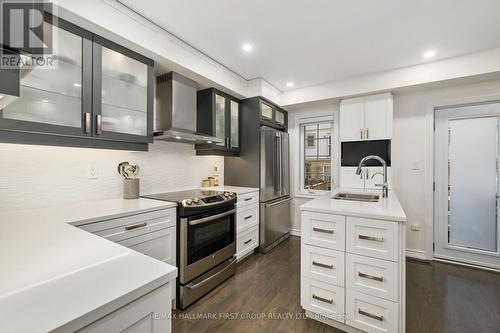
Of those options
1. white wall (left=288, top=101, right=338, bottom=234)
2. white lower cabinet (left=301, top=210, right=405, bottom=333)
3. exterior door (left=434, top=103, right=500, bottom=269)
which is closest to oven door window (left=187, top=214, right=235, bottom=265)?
white lower cabinet (left=301, top=210, right=405, bottom=333)

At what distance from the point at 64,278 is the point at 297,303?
1.93m

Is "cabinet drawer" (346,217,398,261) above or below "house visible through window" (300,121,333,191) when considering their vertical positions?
below

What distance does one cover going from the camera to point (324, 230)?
1.69 m

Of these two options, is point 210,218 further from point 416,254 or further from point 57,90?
point 416,254

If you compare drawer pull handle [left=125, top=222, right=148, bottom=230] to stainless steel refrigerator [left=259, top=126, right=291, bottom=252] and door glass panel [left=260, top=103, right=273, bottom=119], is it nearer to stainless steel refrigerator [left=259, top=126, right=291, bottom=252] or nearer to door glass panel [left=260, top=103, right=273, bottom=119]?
stainless steel refrigerator [left=259, top=126, right=291, bottom=252]

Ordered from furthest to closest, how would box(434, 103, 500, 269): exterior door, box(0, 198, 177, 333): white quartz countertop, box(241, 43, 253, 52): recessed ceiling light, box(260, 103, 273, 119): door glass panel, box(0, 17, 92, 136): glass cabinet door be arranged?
box(260, 103, 273, 119): door glass panel → box(434, 103, 500, 269): exterior door → box(241, 43, 253, 52): recessed ceiling light → box(0, 17, 92, 136): glass cabinet door → box(0, 198, 177, 333): white quartz countertop

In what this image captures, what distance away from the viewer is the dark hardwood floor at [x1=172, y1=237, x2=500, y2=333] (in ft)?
5.63

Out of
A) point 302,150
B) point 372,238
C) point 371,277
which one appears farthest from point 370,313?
point 302,150

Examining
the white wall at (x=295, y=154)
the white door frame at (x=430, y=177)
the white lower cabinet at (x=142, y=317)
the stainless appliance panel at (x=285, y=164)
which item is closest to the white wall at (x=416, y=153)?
the white door frame at (x=430, y=177)

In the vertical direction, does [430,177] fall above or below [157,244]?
above

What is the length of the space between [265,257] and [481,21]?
3.34m

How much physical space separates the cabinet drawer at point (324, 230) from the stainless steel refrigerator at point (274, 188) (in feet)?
4.68

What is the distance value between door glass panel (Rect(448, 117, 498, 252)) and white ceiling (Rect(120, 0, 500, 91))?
993 mm

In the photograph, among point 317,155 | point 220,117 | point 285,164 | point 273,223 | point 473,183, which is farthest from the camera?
point 317,155
